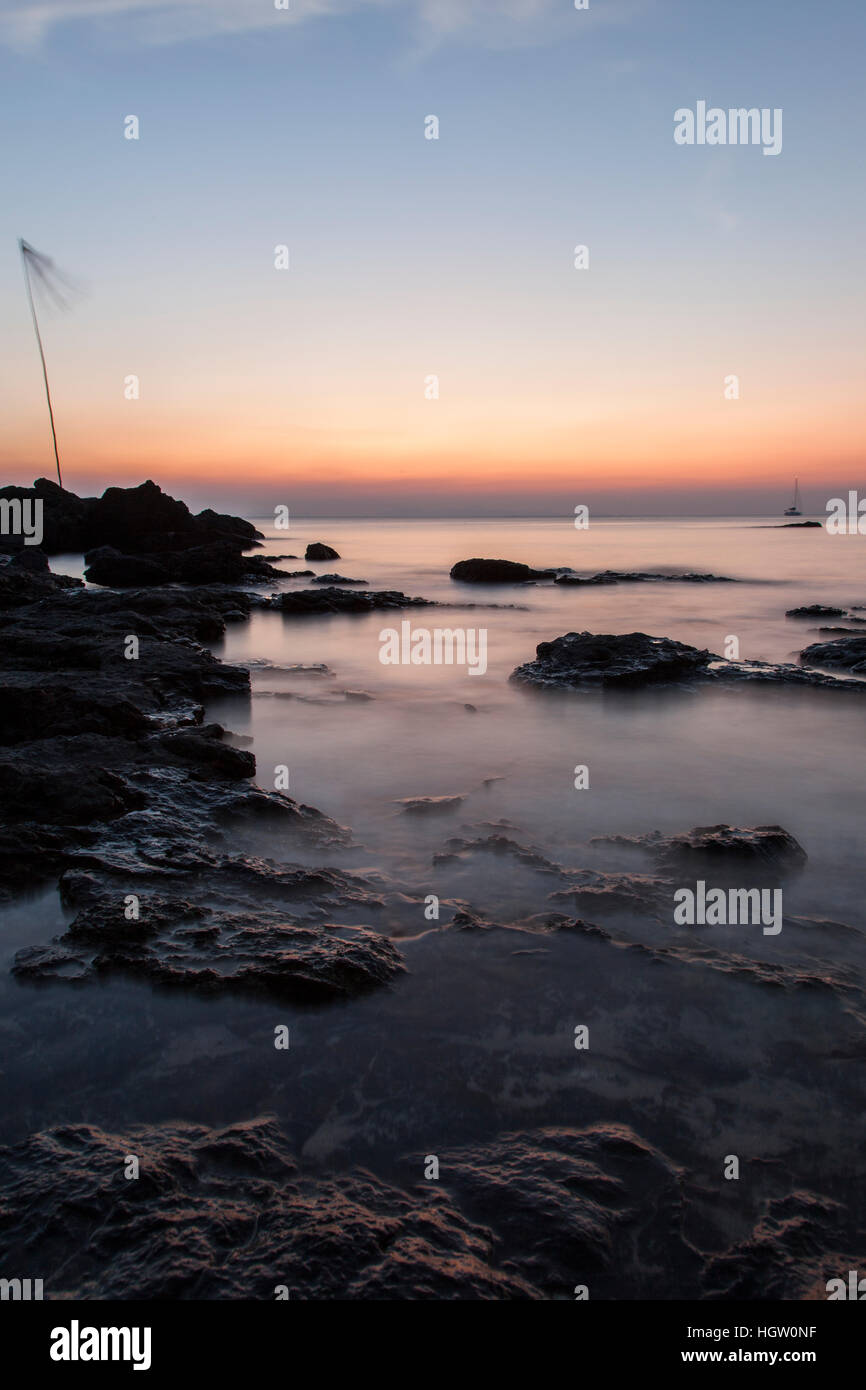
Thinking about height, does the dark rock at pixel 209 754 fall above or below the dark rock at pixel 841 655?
below

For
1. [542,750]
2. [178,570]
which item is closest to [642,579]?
[178,570]

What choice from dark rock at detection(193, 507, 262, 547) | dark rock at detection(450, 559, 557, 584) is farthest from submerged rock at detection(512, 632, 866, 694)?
dark rock at detection(193, 507, 262, 547)

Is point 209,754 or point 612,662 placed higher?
point 612,662

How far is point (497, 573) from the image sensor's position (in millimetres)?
31594

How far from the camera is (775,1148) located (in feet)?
9.05

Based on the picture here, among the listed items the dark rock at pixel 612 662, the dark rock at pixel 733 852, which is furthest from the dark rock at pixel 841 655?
the dark rock at pixel 733 852

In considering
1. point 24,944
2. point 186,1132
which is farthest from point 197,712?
point 186,1132

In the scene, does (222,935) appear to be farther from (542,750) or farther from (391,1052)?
(542,750)

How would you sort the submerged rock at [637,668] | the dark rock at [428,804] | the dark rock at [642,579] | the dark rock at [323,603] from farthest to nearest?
the dark rock at [642,579] < the dark rock at [323,603] < the submerged rock at [637,668] < the dark rock at [428,804]

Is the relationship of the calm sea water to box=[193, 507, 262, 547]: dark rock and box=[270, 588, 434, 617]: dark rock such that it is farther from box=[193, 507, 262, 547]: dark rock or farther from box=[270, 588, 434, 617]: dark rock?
box=[193, 507, 262, 547]: dark rock

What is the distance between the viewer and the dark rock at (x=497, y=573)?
31594 millimetres

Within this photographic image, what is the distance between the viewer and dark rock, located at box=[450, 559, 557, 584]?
104ft

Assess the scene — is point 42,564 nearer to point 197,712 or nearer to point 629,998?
point 197,712

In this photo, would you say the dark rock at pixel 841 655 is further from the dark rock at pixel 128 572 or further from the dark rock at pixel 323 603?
the dark rock at pixel 128 572
